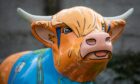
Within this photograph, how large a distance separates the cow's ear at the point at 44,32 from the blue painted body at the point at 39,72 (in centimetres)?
9

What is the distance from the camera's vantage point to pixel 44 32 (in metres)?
3.99

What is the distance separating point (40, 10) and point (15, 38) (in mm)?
494

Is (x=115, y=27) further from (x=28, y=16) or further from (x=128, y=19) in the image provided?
(x=128, y=19)

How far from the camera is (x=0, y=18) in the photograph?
7980 millimetres

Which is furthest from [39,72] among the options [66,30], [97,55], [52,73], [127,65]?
[127,65]

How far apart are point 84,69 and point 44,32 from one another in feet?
1.29

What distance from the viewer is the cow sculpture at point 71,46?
371cm

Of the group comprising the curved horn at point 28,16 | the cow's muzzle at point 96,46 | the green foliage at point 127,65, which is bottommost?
the green foliage at point 127,65

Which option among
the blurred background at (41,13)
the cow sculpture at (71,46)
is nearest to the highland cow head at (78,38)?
the cow sculpture at (71,46)

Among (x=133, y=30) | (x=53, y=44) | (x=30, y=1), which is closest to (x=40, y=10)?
(x=30, y=1)

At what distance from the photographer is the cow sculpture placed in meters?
3.71

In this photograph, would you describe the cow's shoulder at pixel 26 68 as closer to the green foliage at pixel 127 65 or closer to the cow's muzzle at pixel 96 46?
the cow's muzzle at pixel 96 46

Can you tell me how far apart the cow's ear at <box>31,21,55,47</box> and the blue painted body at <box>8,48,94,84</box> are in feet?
0.31

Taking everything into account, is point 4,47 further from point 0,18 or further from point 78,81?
point 78,81
